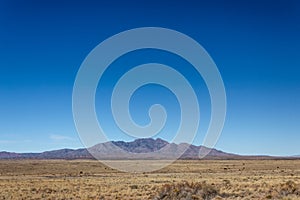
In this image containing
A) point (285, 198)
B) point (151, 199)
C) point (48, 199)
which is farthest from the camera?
point (48, 199)

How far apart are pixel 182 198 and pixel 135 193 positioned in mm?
7314

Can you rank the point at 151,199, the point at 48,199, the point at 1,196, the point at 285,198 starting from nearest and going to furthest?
the point at 285,198 → the point at 151,199 → the point at 48,199 → the point at 1,196

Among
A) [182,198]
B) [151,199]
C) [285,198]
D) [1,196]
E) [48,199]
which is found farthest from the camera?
[1,196]

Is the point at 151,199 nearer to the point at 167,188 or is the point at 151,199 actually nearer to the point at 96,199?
the point at 167,188

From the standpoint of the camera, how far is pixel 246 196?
25.8 m

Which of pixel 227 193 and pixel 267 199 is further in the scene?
pixel 227 193

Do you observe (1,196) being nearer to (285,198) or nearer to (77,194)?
(77,194)

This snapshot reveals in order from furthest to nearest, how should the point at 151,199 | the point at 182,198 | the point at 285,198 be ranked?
the point at 151,199 → the point at 182,198 → the point at 285,198

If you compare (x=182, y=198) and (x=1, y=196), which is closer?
(x=182, y=198)

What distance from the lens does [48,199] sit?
1126 inches

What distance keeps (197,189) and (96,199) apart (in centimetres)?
654

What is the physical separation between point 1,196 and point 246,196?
17.4 meters

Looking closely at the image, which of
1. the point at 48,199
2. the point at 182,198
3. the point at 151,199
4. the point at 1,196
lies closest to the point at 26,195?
the point at 1,196

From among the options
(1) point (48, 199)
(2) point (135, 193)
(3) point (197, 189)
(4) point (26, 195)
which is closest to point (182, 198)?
(3) point (197, 189)
